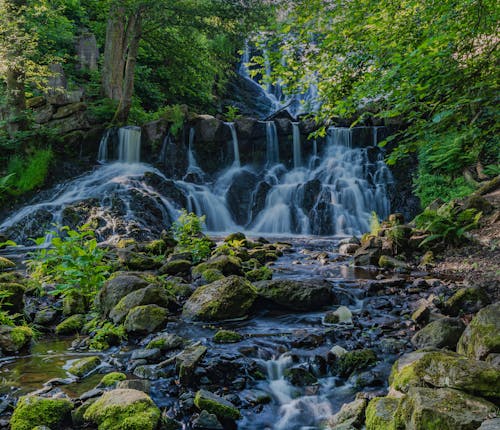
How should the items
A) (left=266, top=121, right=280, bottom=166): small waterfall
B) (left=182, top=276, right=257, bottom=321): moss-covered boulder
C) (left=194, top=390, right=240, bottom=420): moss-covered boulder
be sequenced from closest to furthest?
(left=194, top=390, right=240, bottom=420): moss-covered boulder, (left=182, top=276, right=257, bottom=321): moss-covered boulder, (left=266, top=121, right=280, bottom=166): small waterfall

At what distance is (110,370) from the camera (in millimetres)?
4012

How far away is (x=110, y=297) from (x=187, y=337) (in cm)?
145

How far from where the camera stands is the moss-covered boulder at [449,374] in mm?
2715

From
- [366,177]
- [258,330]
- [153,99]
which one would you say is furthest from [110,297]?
[153,99]

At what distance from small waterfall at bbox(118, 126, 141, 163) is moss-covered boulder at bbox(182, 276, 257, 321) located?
517 inches

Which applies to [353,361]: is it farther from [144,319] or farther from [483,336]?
[144,319]

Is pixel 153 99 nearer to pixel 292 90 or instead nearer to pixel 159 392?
pixel 292 90

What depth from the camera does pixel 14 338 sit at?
14.8 ft

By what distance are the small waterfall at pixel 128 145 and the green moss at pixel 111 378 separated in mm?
14969

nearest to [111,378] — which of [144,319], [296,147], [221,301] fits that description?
[144,319]

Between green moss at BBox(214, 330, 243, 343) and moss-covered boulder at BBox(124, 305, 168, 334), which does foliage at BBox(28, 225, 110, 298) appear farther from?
green moss at BBox(214, 330, 243, 343)

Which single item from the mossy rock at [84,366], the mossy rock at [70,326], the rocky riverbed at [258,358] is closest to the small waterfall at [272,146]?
the rocky riverbed at [258,358]

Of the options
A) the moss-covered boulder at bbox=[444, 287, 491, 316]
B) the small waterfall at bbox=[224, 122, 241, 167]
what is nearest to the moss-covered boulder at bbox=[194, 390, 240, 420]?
the moss-covered boulder at bbox=[444, 287, 491, 316]

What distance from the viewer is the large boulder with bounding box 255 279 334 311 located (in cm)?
597
